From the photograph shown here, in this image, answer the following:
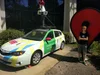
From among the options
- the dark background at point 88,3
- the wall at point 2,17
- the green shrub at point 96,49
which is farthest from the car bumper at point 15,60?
the dark background at point 88,3

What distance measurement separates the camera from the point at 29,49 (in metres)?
6.95

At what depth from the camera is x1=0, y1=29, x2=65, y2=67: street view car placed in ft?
21.8

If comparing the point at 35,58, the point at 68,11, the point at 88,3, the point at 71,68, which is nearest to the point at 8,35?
the point at 35,58

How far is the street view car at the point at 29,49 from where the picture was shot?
663 centimetres

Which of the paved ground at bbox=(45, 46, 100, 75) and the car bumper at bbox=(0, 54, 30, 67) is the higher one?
the car bumper at bbox=(0, 54, 30, 67)

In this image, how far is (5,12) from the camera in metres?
13.2

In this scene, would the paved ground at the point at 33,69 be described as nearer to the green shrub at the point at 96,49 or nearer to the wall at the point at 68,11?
the green shrub at the point at 96,49

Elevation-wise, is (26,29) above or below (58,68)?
above

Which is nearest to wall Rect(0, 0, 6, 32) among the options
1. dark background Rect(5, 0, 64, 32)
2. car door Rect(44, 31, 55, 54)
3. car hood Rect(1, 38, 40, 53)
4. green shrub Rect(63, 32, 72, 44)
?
dark background Rect(5, 0, 64, 32)

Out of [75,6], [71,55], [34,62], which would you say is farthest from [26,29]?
[34,62]

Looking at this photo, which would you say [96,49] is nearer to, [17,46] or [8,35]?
[17,46]

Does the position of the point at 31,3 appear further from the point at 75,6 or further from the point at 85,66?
the point at 85,66

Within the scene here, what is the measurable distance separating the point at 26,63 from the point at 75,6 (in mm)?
8545

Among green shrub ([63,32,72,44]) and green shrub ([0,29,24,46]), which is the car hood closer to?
green shrub ([0,29,24,46])
